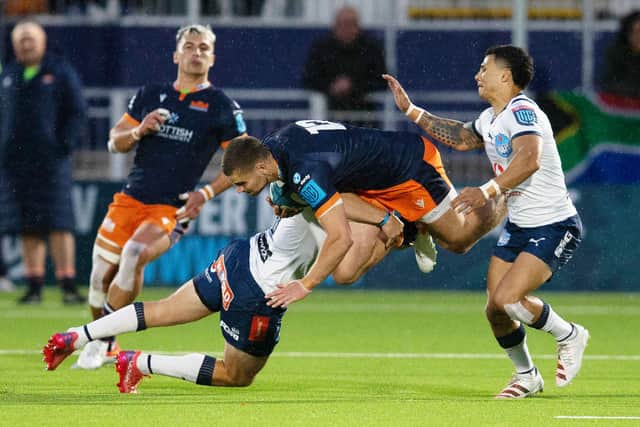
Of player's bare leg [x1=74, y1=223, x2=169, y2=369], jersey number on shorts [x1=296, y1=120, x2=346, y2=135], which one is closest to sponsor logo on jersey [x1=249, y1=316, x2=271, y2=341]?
jersey number on shorts [x1=296, y1=120, x2=346, y2=135]

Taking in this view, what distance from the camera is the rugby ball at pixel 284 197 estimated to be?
877cm

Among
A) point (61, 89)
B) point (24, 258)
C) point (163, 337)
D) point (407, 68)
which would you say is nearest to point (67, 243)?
point (24, 258)

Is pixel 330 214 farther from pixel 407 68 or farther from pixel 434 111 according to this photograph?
pixel 407 68

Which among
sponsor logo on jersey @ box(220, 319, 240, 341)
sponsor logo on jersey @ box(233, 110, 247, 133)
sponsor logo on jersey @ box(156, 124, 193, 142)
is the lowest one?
sponsor logo on jersey @ box(220, 319, 240, 341)

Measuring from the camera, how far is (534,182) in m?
8.98

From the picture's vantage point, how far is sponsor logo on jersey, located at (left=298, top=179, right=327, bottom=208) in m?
8.27

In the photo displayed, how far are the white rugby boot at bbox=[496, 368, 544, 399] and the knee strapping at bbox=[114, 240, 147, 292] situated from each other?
284 cm

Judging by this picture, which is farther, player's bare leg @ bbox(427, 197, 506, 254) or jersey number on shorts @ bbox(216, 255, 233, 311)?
player's bare leg @ bbox(427, 197, 506, 254)

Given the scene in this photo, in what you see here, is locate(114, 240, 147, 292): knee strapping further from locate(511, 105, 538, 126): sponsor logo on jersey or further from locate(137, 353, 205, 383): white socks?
locate(511, 105, 538, 126): sponsor logo on jersey

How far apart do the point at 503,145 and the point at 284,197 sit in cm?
135

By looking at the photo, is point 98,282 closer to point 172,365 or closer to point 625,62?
point 172,365

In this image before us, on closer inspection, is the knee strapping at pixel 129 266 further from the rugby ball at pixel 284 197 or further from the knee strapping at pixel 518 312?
the knee strapping at pixel 518 312

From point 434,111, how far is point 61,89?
4.83m

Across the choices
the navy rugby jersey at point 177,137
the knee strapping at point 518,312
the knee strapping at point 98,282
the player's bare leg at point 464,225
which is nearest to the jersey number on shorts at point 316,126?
the player's bare leg at point 464,225
